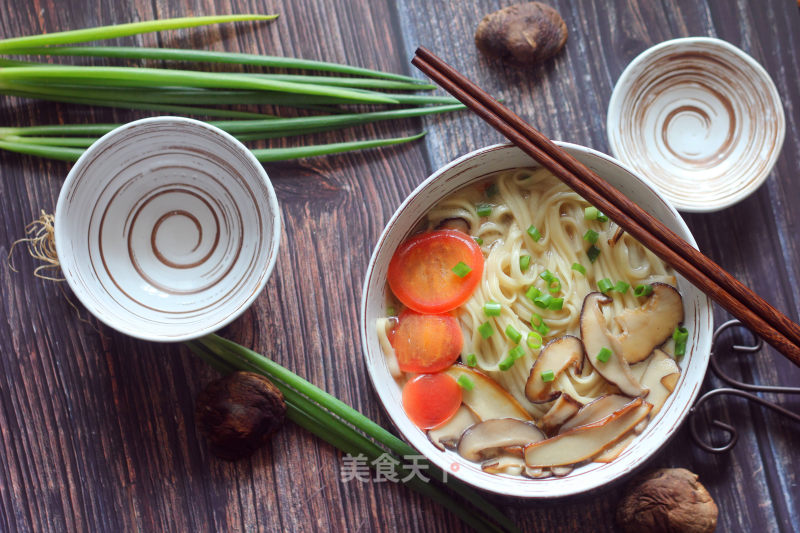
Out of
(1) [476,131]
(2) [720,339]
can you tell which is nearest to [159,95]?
(1) [476,131]

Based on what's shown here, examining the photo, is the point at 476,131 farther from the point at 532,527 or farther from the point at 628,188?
the point at 532,527

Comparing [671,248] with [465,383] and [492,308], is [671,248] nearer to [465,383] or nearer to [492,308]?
[492,308]

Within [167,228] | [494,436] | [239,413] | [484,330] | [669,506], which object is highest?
[167,228]

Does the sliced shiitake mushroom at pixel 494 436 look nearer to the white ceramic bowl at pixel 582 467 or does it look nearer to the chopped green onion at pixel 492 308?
the white ceramic bowl at pixel 582 467

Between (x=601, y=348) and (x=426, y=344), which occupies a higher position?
(x=426, y=344)

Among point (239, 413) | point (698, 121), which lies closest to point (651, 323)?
point (698, 121)

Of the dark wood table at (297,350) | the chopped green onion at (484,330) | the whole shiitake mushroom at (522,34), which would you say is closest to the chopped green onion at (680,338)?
the dark wood table at (297,350)

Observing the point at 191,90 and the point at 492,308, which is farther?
the point at 191,90
